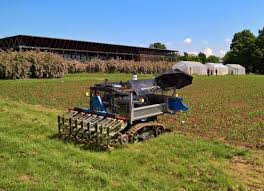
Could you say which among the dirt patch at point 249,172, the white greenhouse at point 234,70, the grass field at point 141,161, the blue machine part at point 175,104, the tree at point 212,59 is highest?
the tree at point 212,59

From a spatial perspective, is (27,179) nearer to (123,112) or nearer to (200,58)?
(123,112)

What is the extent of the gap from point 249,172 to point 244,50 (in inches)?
4017

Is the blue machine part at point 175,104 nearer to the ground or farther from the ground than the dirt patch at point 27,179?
farther from the ground

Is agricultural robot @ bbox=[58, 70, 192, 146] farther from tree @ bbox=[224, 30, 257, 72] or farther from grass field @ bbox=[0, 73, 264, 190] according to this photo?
tree @ bbox=[224, 30, 257, 72]

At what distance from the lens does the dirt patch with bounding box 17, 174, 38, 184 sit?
6081mm

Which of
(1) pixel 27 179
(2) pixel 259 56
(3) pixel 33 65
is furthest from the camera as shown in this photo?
(2) pixel 259 56

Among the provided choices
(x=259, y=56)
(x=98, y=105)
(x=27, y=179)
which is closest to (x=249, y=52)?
(x=259, y=56)

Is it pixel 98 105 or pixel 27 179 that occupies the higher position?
pixel 98 105

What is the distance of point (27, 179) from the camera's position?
6.23m

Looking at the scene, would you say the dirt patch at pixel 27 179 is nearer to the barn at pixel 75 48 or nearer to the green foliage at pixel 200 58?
the barn at pixel 75 48

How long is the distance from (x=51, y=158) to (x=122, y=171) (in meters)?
1.59

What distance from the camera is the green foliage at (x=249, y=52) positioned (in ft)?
324

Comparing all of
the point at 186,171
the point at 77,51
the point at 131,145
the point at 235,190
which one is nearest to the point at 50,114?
the point at 131,145

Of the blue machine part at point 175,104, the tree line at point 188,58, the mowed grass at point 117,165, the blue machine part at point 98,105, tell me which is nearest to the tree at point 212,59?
the tree line at point 188,58
